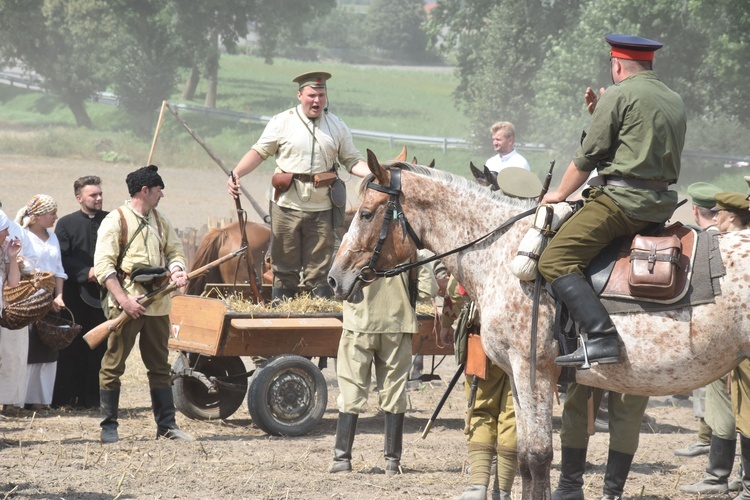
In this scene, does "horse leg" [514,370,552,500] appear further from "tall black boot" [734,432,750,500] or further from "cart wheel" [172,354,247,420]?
"cart wheel" [172,354,247,420]

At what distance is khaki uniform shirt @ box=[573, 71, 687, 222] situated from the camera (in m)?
5.18

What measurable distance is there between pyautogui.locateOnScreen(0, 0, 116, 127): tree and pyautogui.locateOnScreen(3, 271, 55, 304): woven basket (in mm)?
34179

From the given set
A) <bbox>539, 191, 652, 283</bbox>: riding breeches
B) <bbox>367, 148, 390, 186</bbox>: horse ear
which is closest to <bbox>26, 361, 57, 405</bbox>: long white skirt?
<bbox>367, 148, 390, 186</bbox>: horse ear

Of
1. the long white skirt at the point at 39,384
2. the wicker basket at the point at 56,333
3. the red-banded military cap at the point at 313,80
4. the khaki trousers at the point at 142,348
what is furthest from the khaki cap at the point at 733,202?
the long white skirt at the point at 39,384

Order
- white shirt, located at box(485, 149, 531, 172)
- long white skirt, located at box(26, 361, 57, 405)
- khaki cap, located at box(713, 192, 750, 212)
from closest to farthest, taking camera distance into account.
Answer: khaki cap, located at box(713, 192, 750, 212) < long white skirt, located at box(26, 361, 57, 405) < white shirt, located at box(485, 149, 531, 172)

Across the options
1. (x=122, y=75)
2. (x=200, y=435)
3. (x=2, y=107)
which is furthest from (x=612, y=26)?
(x=200, y=435)

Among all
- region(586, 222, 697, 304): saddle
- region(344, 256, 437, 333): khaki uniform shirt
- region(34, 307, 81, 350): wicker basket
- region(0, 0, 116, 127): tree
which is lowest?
region(34, 307, 81, 350): wicker basket

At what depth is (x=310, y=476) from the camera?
7.02 metres

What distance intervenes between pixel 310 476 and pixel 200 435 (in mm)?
1843

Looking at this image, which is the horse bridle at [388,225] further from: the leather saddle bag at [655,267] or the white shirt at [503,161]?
the white shirt at [503,161]

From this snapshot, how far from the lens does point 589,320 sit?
5156mm

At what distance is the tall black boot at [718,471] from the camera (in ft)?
23.7

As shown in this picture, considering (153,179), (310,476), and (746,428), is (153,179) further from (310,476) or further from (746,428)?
(746,428)

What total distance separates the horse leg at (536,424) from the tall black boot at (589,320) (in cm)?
34
